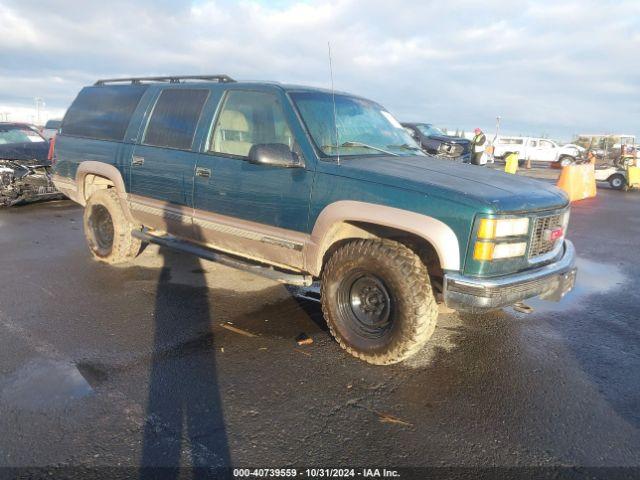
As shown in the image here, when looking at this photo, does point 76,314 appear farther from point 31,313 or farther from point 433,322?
point 433,322

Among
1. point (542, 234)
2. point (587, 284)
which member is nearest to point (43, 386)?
point (542, 234)

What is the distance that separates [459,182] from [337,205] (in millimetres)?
871

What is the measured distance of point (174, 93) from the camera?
4.84 meters

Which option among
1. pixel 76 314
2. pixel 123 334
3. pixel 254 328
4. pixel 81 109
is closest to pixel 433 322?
pixel 254 328

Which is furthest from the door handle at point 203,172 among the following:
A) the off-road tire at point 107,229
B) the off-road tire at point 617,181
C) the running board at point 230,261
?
the off-road tire at point 617,181

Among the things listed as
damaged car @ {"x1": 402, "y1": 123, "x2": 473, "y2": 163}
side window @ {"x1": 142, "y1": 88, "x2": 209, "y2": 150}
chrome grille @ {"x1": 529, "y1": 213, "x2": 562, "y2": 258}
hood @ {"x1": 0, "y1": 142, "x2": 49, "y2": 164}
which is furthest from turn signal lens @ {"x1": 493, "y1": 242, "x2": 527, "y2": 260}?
damaged car @ {"x1": 402, "y1": 123, "x2": 473, "y2": 163}

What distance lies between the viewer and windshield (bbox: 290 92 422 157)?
12.8 ft

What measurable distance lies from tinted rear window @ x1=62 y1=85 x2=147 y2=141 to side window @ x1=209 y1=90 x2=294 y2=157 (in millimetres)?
1461

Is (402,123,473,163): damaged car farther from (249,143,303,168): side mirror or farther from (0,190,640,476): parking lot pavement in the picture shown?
(249,143,303,168): side mirror

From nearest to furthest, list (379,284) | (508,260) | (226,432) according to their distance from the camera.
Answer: (226,432)
(508,260)
(379,284)

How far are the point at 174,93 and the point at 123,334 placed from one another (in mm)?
2459

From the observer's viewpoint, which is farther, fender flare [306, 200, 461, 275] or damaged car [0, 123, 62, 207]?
damaged car [0, 123, 62, 207]

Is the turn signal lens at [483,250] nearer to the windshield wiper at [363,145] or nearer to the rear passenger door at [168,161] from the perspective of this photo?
the windshield wiper at [363,145]

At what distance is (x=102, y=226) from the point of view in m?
5.86
